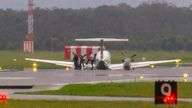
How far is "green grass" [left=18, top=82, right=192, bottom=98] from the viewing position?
31953 mm

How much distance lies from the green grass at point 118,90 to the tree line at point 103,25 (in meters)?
91.5

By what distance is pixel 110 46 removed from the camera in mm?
125688

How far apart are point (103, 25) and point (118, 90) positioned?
11916 centimetres

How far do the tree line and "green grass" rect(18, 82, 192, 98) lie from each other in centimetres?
9154

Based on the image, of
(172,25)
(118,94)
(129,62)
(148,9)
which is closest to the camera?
(118,94)

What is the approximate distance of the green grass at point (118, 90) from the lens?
1258 inches

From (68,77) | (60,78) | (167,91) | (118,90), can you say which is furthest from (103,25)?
(167,91)

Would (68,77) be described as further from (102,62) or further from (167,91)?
(167,91)

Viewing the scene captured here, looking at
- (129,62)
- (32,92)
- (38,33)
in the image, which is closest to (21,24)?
(38,33)

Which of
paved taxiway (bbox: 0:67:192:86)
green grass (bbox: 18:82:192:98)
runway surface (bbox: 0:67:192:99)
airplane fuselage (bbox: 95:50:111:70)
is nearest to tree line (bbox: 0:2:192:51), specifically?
airplane fuselage (bbox: 95:50:111:70)

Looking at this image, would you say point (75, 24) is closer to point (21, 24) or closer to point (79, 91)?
point (21, 24)

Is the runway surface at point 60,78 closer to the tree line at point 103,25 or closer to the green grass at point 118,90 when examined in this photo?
the green grass at point 118,90

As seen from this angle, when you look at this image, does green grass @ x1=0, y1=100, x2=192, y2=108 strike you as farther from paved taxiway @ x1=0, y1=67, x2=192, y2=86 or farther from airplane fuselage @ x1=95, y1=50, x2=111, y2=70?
airplane fuselage @ x1=95, y1=50, x2=111, y2=70

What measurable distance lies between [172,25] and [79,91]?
11548cm
